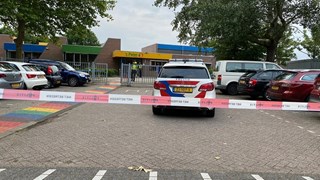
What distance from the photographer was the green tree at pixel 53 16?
2099 centimetres

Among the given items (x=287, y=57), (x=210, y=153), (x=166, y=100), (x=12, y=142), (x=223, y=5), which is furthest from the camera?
(x=287, y=57)

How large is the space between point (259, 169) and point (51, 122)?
5.75 m

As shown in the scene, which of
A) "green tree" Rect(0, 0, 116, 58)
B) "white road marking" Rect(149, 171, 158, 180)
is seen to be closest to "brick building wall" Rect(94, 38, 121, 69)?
"green tree" Rect(0, 0, 116, 58)

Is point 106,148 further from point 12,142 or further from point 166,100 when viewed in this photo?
point 166,100

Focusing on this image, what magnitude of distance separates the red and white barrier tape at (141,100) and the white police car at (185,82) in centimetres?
44

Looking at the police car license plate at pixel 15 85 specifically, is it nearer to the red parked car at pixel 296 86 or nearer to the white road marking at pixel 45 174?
the white road marking at pixel 45 174

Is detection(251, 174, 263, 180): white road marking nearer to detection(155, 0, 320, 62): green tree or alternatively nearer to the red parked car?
the red parked car

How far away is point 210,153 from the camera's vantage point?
5781mm

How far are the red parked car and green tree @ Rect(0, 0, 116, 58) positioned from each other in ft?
51.8

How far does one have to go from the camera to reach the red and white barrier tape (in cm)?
773

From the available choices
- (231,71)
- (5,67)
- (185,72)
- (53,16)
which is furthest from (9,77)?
(53,16)

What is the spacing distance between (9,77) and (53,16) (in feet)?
39.9

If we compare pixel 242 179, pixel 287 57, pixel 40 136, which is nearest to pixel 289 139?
pixel 242 179

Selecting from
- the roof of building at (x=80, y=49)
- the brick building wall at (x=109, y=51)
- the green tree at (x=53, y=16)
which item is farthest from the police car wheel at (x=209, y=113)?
the roof of building at (x=80, y=49)
